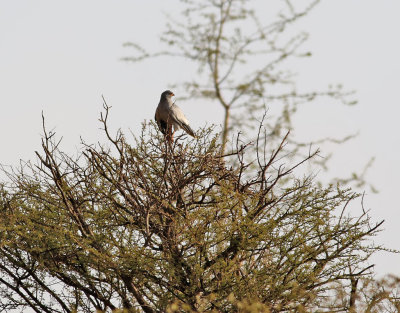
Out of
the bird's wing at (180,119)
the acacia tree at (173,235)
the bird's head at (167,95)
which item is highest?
the bird's head at (167,95)

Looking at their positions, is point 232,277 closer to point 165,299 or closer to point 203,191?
point 165,299

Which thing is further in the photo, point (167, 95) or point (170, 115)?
point (167, 95)

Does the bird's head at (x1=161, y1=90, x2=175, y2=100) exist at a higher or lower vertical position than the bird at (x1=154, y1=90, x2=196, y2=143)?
higher

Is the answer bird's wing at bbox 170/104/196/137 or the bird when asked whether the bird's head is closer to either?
the bird

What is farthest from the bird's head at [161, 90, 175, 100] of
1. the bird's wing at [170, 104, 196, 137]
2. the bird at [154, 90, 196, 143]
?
the bird's wing at [170, 104, 196, 137]

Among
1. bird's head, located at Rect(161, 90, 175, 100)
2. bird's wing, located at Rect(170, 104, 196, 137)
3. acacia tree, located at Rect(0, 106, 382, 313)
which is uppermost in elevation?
bird's head, located at Rect(161, 90, 175, 100)

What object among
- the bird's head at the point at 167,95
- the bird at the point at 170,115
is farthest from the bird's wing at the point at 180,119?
the bird's head at the point at 167,95

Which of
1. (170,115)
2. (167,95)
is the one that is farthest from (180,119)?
(167,95)

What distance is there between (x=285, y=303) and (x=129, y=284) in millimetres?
1622

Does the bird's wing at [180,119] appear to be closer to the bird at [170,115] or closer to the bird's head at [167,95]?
the bird at [170,115]

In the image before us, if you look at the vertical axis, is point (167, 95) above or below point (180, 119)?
above

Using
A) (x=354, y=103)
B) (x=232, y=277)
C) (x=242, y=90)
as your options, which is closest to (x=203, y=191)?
(x=232, y=277)

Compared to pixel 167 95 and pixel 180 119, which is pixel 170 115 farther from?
pixel 167 95

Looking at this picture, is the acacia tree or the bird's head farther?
the bird's head
